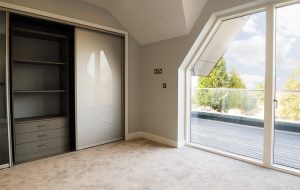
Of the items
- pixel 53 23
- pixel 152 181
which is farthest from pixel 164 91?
pixel 53 23

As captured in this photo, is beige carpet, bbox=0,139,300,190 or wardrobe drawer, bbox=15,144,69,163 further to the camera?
wardrobe drawer, bbox=15,144,69,163

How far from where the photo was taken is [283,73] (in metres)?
2.66

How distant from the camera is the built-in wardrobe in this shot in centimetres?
305

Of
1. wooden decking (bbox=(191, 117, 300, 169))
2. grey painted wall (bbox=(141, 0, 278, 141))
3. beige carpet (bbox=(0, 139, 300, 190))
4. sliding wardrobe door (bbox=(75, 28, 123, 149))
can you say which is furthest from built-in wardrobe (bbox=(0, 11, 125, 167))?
wooden decking (bbox=(191, 117, 300, 169))

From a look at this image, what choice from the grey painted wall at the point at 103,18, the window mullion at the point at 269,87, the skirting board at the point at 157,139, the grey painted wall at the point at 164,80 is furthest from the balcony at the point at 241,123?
the grey painted wall at the point at 103,18

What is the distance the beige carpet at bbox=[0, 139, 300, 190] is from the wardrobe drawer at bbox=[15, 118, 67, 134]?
496mm

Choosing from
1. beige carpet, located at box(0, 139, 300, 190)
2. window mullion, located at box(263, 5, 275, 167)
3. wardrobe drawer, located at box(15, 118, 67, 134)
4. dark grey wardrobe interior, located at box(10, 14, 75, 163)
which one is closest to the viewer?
beige carpet, located at box(0, 139, 300, 190)

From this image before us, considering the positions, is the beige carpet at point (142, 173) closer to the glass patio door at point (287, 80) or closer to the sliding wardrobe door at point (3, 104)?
the sliding wardrobe door at point (3, 104)

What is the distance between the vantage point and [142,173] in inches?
101

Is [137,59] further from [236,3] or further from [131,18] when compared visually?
[236,3]

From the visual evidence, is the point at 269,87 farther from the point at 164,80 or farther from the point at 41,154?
the point at 41,154

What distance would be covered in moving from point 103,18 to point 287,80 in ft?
10.6

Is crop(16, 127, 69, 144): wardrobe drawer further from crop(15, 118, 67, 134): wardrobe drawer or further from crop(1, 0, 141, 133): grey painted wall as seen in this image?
crop(1, 0, 141, 133): grey painted wall

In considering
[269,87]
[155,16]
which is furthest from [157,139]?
[155,16]
